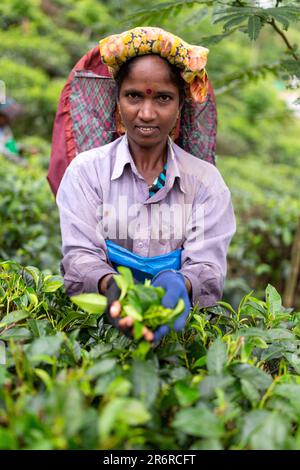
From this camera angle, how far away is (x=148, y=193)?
1.70 metres

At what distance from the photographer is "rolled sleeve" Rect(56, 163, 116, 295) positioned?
1490mm

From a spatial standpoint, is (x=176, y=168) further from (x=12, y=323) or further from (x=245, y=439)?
(x=245, y=439)

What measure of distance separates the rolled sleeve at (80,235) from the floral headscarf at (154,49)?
33cm

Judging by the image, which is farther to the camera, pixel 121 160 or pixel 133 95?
pixel 121 160

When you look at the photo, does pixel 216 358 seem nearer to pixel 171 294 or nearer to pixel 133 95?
pixel 171 294

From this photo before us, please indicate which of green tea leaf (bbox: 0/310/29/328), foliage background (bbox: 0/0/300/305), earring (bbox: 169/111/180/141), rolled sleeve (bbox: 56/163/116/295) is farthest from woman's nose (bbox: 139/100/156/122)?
green tea leaf (bbox: 0/310/29/328)

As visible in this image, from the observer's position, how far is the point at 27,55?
881cm

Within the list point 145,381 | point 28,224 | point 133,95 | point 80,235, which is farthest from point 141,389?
point 28,224

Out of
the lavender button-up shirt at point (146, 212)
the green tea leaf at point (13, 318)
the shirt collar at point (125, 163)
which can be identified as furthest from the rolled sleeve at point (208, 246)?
the green tea leaf at point (13, 318)

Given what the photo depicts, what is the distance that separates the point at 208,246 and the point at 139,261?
20 centimetres

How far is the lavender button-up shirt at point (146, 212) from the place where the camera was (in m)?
1.59

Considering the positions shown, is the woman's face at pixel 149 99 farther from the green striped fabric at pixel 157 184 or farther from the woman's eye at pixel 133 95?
the green striped fabric at pixel 157 184

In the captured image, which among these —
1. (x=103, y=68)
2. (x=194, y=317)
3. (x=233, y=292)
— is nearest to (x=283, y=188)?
(x=233, y=292)

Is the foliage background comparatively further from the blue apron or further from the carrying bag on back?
the blue apron
